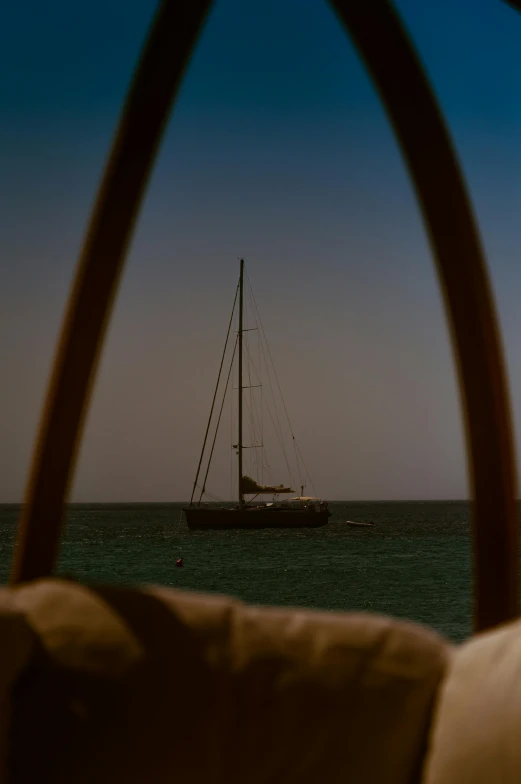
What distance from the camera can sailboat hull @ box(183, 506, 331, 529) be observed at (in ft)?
121

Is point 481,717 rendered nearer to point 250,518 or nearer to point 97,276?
point 97,276

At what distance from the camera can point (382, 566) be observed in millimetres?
35281

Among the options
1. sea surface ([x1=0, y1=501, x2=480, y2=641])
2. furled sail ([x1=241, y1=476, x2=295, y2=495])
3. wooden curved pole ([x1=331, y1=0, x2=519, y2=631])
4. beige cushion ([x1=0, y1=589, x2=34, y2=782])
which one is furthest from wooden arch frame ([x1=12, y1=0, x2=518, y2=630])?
furled sail ([x1=241, y1=476, x2=295, y2=495])

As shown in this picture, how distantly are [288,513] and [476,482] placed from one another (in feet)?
131

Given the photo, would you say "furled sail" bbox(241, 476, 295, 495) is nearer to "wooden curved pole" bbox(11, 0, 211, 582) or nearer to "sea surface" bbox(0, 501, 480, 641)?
"sea surface" bbox(0, 501, 480, 641)

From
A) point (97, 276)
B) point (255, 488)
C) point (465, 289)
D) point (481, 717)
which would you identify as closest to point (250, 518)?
point (255, 488)

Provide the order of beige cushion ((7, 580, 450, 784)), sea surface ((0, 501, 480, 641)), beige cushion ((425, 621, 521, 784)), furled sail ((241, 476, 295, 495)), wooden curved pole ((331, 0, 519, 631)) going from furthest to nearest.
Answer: furled sail ((241, 476, 295, 495)), sea surface ((0, 501, 480, 641)), wooden curved pole ((331, 0, 519, 631)), beige cushion ((7, 580, 450, 784)), beige cushion ((425, 621, 521, 784))

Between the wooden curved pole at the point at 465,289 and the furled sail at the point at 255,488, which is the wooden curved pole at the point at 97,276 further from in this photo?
the furled sail at the point at 255,488

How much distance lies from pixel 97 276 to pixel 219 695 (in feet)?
2.62

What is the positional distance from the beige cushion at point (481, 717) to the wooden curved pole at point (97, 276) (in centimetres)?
84

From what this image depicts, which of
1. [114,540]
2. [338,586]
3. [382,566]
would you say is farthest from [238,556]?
[114,540]

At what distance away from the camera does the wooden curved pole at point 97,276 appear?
1620 mm

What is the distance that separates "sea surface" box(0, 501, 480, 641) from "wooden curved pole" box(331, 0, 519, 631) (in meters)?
19.0

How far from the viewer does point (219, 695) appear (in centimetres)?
135
